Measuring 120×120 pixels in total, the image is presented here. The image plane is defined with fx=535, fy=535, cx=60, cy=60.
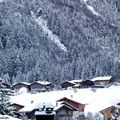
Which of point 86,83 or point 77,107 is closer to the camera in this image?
point 77,107

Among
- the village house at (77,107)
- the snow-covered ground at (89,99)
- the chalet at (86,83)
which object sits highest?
the chalet at (86,83)

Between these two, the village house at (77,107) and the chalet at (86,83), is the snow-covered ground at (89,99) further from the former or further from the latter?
the chalet at (86,83)

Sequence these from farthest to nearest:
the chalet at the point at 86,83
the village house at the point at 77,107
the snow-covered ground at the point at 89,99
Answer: the chalet at the point at 86,83
the snow-covered ground at the point at 89,99
the village house at the point at 77,107

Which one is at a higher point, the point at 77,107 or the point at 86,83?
the point at 86,83

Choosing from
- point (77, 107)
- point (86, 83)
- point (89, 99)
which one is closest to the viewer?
point (77, 107)

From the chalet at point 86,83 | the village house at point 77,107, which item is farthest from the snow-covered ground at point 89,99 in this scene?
the chalet at point 86,83

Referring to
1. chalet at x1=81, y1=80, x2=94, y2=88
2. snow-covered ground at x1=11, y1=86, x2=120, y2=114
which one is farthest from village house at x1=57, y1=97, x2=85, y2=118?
chalet at x1=81, y1=80, x2=94, y2=88

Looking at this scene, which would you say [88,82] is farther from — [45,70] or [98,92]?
[98,92]

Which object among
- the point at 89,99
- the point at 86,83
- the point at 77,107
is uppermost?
the point at 86,83

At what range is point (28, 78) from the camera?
14350cm

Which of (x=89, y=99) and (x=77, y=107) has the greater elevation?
(x=89, y=99)

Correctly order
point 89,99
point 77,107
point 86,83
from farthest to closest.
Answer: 1. point 86,83
2. point 89,99
3. point 77,107

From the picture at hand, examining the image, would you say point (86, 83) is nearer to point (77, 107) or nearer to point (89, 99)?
point (89, 99)

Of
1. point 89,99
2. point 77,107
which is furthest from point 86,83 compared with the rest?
point 77,107
